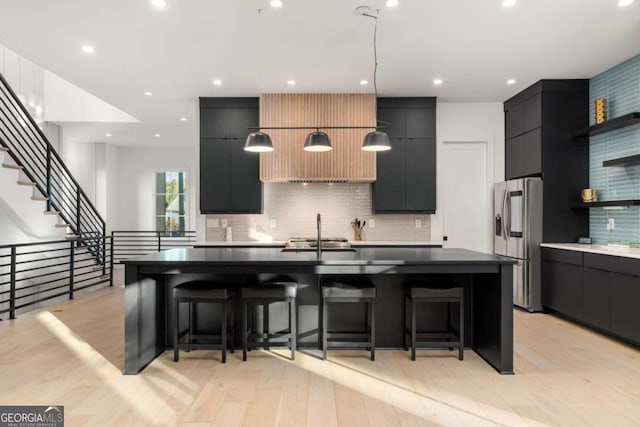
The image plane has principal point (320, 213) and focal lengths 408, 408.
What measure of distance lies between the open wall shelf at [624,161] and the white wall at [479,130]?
1.68m

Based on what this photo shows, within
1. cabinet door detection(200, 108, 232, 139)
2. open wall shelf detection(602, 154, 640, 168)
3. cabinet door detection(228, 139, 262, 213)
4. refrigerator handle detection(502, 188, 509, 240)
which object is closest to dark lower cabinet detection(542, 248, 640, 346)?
refrigerator handle detection(502, 188, 509, 240)

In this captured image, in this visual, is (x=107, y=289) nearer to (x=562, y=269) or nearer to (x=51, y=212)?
(x=51, y=212)

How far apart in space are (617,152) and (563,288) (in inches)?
67.9

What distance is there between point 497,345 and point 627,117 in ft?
9.58

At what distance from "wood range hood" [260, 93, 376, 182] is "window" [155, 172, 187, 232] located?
519 centimetres

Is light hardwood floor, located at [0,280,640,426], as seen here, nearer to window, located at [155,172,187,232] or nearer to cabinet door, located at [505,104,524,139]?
cabinet door, located at [505,104,524,139]

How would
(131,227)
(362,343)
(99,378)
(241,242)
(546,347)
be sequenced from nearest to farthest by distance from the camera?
(99,378)
(362,343)
(546,347)
(241,242)
(131,227)

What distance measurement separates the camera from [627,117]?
429 cm

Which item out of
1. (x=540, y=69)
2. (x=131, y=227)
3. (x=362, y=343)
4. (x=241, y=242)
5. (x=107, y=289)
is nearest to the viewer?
(x=362, y=343)

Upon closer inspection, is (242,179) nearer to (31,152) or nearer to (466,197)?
(466,197)

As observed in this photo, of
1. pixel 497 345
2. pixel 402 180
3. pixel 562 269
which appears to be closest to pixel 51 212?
pixel 402 180

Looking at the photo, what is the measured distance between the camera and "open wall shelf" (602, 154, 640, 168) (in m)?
→ 4.19

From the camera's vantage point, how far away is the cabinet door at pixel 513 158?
581 cm

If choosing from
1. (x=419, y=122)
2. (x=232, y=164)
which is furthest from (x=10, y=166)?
(x=419, y=122)
